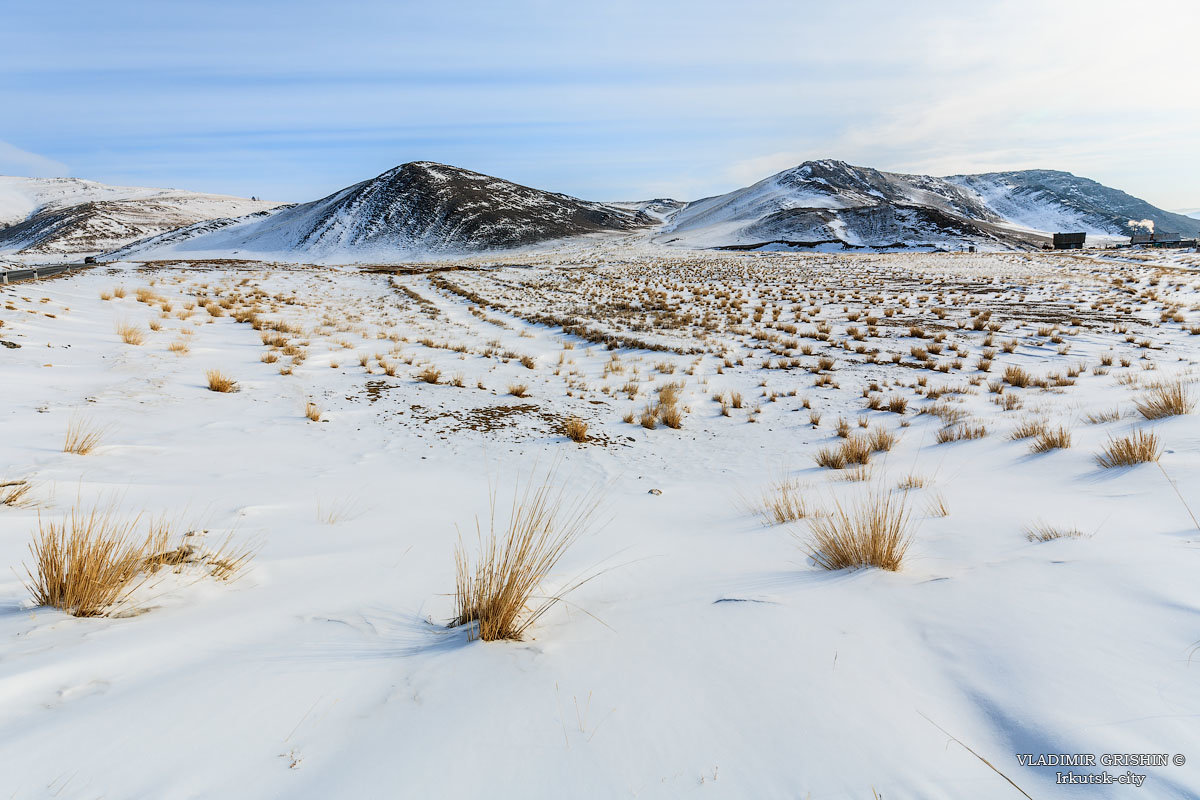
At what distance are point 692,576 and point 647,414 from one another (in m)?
4.86

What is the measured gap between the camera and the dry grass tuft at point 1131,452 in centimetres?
391

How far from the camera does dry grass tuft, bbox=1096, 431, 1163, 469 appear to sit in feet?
12.8

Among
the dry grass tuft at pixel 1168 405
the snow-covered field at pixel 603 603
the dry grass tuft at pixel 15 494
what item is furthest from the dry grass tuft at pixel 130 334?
the dry grass tuft at pixel 1168 405

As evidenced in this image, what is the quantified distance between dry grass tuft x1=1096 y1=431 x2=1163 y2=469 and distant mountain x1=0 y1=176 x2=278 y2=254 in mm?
128245

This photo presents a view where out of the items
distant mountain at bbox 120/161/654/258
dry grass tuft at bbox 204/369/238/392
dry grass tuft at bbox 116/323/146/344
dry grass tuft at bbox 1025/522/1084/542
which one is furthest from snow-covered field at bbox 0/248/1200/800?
distant mountain at bbox 120/161/654/258

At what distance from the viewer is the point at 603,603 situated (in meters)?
2.67

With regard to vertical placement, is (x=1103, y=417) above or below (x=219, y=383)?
below

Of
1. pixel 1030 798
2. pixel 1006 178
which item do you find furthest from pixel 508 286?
pixel 1006 178

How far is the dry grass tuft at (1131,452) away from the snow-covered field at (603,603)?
0.09 metres

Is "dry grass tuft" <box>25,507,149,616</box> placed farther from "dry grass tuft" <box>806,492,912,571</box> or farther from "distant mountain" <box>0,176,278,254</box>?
"distant mountain" <box>0,176,278,254</box>

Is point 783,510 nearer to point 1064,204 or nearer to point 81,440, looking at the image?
point 81,440

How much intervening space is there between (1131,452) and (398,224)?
A: 303 feet

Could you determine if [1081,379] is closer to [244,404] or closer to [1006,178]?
[244,404]

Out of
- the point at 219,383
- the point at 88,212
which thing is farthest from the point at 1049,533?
the point at 88,212
